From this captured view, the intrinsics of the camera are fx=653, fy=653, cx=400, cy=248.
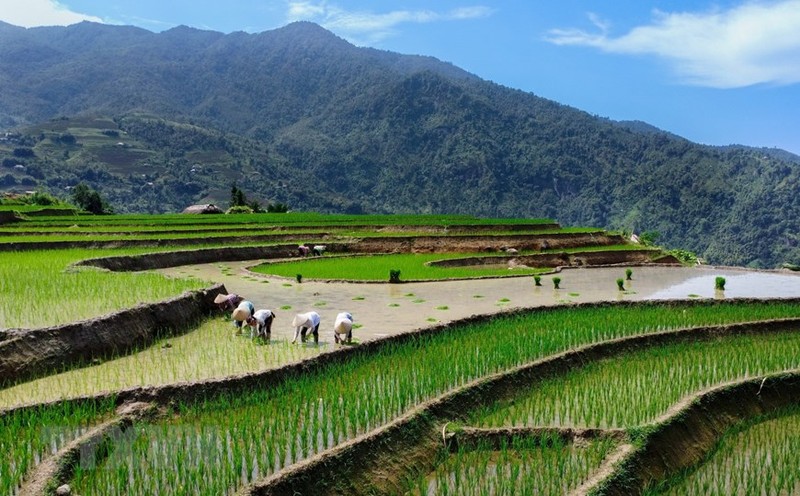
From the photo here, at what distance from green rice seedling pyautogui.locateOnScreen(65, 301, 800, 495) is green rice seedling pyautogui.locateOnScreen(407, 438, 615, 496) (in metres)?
0.92

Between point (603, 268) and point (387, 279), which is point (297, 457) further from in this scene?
point (603, 268)

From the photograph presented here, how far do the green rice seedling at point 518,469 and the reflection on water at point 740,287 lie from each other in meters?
12.0

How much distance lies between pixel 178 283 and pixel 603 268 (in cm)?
1714

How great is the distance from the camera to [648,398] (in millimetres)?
8062

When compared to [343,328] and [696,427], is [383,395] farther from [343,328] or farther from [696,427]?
[696,427]

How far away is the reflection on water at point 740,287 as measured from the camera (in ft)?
59.9

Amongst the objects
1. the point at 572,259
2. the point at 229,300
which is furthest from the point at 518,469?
the point at 572,259

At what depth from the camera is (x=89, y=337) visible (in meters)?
9.16

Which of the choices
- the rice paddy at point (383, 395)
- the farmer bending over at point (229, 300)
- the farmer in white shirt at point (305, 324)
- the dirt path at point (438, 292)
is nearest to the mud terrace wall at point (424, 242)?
the dirt path at point (438, 292)

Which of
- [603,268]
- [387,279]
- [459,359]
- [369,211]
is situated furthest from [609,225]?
[459,359]

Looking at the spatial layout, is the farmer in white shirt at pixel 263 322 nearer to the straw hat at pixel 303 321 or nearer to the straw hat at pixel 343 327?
the straw hat at pixel 303 321

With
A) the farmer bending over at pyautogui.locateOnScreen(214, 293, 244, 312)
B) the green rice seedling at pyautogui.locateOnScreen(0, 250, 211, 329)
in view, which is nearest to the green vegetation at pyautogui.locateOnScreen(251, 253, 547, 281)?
the green rice seedling at pyautogui.locateOnScreen(0, 250, 211, 329)

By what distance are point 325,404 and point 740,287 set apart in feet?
58.7

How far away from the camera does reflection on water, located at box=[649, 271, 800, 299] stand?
59.9 ft
